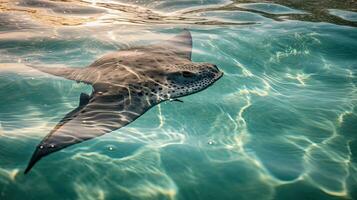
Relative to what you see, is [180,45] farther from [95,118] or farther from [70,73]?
[95,118]

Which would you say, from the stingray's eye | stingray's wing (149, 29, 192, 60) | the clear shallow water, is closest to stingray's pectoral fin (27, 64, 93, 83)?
the clear shallow water

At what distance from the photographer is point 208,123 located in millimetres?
4441

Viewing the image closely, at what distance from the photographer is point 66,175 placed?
331 centimetres

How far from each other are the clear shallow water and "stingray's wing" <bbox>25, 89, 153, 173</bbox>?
1.13 feet

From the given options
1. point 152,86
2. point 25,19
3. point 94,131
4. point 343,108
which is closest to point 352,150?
point 343,108

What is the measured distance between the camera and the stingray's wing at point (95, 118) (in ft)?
10.2

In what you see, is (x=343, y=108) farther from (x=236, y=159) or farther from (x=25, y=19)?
(x=25, y=19)

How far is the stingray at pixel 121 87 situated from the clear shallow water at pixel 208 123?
1.13ft

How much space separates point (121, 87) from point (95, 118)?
0.71m

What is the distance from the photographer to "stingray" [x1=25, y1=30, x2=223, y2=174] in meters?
3.34

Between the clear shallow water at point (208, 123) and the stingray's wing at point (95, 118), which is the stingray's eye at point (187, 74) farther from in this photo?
the stingray's wing at point (95, 118)

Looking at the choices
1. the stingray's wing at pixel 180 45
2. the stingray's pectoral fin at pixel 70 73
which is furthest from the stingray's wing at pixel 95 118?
the stingray's wing at pixel 180 45

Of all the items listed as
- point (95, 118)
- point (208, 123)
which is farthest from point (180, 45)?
point (95, 118)

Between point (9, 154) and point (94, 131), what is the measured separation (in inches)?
38.7
